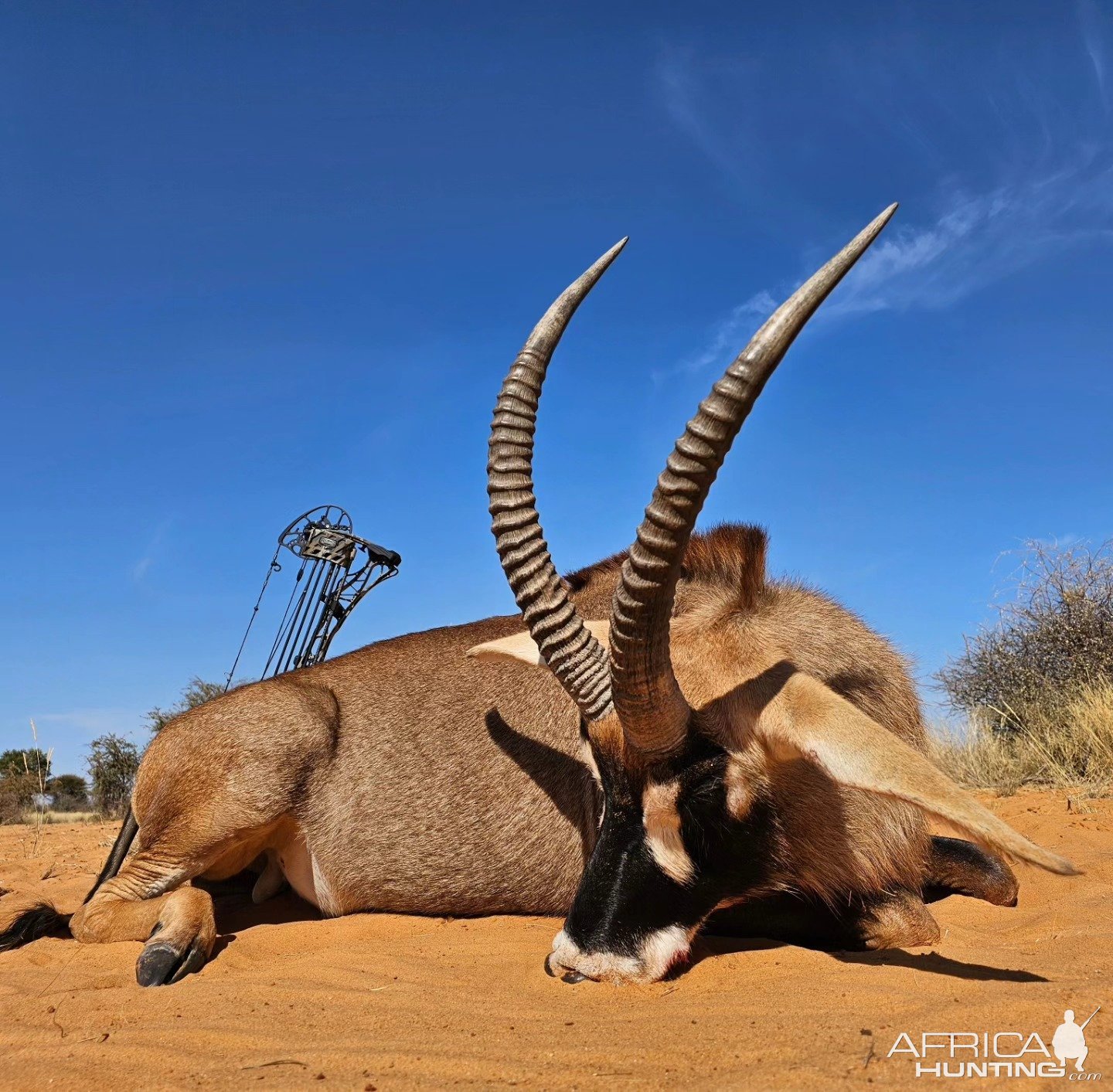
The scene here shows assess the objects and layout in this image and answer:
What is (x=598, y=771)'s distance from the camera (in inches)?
160

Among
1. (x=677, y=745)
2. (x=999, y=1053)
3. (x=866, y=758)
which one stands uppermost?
(x=677, y=745)

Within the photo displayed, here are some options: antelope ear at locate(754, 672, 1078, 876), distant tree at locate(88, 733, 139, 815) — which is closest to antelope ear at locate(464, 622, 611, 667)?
antelope ear at locate(754, 672, 1078, 876)

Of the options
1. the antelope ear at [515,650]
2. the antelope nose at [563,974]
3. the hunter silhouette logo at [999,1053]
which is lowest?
the hunter silhouette logo at [999,1053]

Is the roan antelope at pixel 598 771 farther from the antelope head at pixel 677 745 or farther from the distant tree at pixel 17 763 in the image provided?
the distant tree at pixel 17 763

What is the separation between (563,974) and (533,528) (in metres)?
1.92

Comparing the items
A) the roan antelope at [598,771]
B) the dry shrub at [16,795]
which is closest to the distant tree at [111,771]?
the dry shrub at [16,795]

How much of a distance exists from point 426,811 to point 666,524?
2.93 m

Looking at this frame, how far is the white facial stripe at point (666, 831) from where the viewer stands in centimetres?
372

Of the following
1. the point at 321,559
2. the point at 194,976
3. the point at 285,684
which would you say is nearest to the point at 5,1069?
the point at 194,976

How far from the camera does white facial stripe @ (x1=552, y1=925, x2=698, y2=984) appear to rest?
11.6ft

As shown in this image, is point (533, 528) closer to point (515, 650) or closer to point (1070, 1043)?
point (515, 650)

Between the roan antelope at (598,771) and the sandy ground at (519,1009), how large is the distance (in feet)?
0.83

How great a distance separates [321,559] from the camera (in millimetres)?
15414

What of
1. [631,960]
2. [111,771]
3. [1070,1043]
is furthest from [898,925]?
[111,771]
